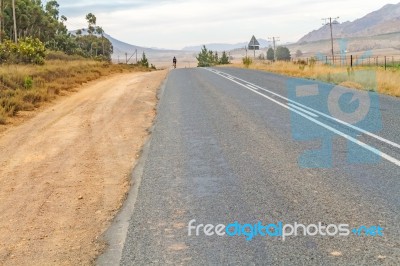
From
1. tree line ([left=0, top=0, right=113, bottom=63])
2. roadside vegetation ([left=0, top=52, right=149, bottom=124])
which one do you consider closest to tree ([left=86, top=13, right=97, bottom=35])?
tree line ([left=0, top=0, right=113, bottom=63])

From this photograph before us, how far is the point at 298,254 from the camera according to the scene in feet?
12.1

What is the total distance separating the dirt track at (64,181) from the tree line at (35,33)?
24.3 metres

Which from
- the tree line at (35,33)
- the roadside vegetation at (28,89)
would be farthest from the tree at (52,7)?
the roadside vegetation at (28,89)

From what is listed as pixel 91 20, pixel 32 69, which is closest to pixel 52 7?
pixel 91 20

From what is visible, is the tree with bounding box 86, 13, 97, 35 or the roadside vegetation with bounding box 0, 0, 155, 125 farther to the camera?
the tree with bounding box 86, 13, 97, 35

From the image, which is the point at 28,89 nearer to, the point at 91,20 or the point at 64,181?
the point at 64,181

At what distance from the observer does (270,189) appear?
5.39 m

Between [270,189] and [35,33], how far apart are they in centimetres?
9033

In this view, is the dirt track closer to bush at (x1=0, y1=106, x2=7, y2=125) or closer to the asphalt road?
the asphalt road

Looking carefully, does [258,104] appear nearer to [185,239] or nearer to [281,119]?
[281,119]

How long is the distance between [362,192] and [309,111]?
6395mm

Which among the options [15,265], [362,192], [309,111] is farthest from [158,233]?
[309,111]

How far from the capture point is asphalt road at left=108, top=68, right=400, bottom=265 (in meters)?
3.81

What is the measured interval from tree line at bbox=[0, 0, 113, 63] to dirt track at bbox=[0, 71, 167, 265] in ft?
79.6
